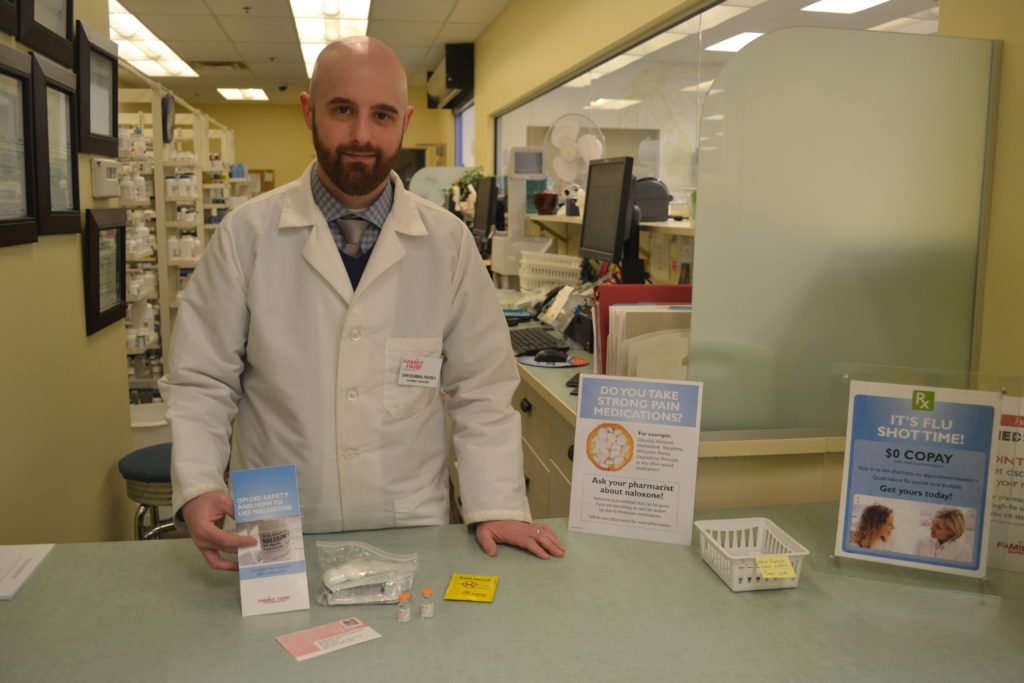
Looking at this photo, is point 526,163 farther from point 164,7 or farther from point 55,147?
point 164,7

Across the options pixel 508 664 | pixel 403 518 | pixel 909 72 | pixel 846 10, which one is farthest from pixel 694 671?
pixel 846 10

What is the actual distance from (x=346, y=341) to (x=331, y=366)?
0.06 m

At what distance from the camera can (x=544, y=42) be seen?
6.29 meters

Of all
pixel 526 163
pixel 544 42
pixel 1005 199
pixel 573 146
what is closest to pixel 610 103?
pixel 544 42

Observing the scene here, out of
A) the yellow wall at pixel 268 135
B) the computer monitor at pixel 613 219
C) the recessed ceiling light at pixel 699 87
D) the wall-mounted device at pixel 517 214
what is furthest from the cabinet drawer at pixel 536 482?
the yellow wall at pixel 268 135

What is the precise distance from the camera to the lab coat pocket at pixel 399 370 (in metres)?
1.55

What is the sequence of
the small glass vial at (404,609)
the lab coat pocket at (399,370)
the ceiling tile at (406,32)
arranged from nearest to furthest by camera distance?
the small glass vial at (404,609)
the lab coat pocket at (399,370)
the ceiling tile at (406,32)

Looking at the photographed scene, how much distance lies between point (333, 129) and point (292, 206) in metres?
0.17

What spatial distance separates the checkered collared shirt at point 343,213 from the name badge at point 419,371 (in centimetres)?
24

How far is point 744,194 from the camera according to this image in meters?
1.69

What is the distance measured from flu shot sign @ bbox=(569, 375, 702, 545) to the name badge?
0.29 meters

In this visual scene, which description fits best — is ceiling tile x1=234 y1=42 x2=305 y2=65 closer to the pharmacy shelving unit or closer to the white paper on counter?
the pharmacy shelving unit

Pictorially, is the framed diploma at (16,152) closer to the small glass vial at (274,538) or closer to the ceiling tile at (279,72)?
the small glass vial at (274,538)

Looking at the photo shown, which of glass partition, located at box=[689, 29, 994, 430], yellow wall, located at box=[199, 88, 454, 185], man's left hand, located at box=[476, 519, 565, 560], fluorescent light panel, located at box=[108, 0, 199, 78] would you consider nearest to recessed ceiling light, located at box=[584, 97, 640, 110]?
glass partition, located at box=[689, 29, 994, 430]
